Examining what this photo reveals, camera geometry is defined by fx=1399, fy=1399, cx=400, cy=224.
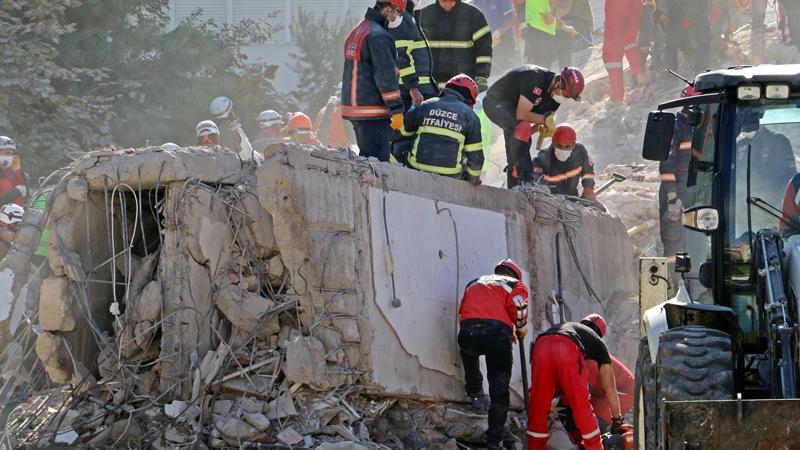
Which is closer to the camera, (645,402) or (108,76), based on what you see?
(645,402)

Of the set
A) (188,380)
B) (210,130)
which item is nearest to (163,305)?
(188,380)

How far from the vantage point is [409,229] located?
11.4 m

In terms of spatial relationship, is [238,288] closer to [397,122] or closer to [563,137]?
[397,122]

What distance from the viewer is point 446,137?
1230cm

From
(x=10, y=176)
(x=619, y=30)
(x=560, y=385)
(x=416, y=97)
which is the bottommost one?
(x=560, y=385)


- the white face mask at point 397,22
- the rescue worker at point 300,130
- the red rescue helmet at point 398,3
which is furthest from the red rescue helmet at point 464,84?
the rescue worker at point 300,130

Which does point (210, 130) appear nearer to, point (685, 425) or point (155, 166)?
point (155, 166)

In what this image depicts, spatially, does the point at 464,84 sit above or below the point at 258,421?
above

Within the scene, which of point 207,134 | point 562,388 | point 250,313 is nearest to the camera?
point 250,313

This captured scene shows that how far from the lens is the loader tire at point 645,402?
7660 millimetres

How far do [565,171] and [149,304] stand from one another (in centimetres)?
646

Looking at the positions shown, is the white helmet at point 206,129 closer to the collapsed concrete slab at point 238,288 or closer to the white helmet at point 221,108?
the white helmet at point 221,108

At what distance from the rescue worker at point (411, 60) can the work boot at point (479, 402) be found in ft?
9.68

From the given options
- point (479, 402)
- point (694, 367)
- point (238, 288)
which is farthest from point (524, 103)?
point (694, 367)
